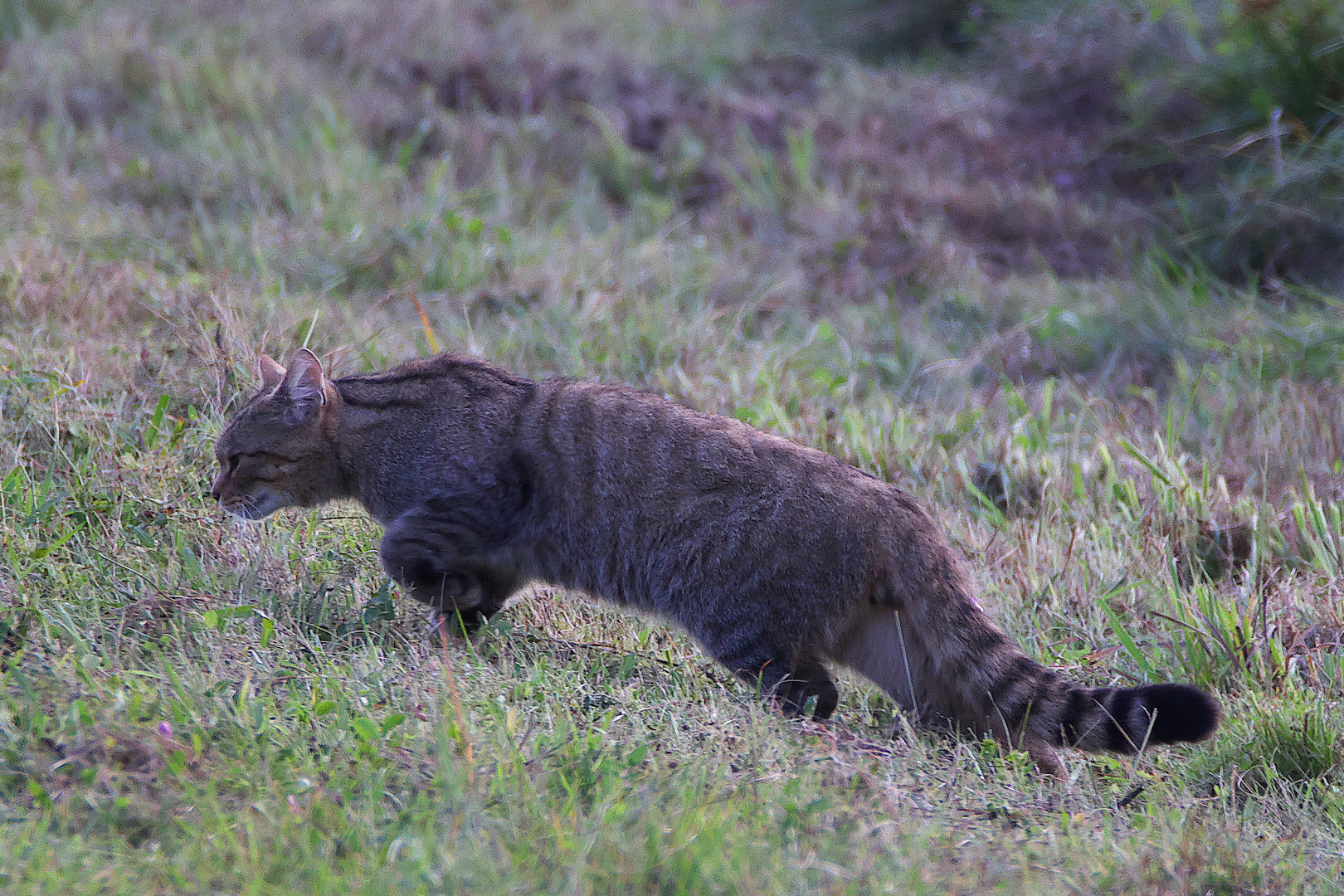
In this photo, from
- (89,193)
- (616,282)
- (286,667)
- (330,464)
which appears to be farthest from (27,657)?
(89,193)

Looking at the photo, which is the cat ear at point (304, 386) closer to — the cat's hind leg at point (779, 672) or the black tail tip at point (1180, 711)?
the cat's hind leg at point (779, 672)

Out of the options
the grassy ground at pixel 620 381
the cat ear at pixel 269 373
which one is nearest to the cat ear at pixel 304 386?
the cat ear at pixel 269 373

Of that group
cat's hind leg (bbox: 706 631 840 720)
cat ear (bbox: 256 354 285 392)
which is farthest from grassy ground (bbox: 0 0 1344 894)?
cat ear (bbox: 256 354 285 392)

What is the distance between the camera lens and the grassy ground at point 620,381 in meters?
2.49

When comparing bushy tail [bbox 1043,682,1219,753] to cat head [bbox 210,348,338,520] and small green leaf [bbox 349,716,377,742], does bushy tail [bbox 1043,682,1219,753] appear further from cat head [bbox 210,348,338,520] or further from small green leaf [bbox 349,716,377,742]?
cat head [bbox 210,348,338,520]

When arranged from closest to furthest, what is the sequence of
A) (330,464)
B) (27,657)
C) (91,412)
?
1. (27,657)
2. (330,464)
3. (91,412)

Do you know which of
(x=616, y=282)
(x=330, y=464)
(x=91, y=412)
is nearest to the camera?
(x=330, y=464)

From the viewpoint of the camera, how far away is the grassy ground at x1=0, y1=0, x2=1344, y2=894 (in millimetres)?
2492

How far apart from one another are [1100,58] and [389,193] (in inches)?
247

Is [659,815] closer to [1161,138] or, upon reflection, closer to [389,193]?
[389,193]

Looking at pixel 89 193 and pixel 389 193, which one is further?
pixel 389 193

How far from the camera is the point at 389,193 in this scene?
7.54 metres

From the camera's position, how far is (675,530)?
11.7ft

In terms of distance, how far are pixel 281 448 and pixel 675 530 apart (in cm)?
141
